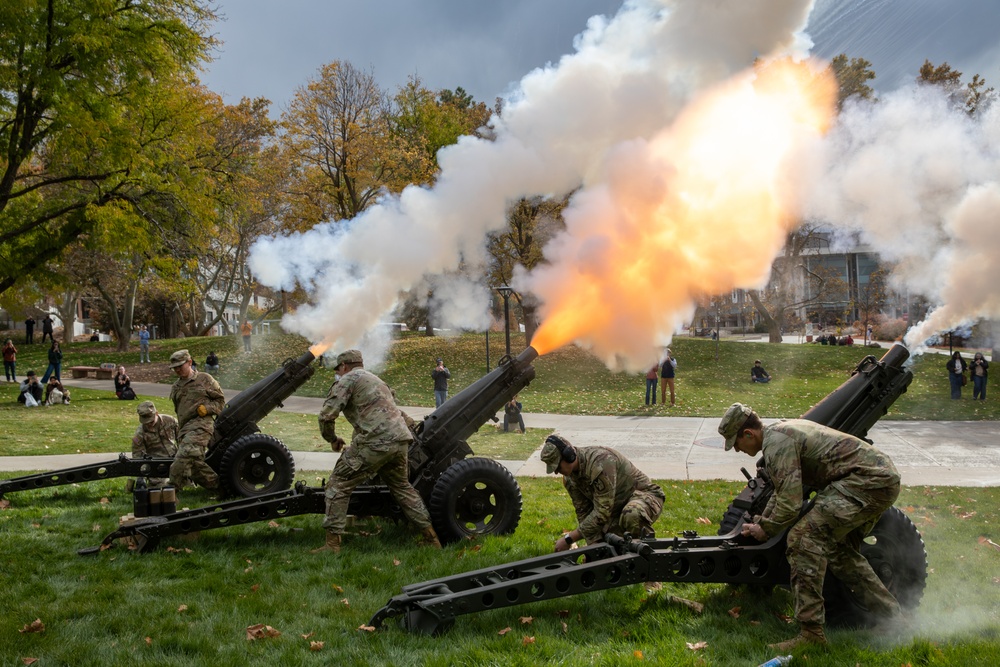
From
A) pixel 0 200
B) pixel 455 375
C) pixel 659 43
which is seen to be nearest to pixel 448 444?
pixel 659 43

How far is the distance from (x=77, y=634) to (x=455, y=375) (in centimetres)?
2303

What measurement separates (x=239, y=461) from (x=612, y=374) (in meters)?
20.0

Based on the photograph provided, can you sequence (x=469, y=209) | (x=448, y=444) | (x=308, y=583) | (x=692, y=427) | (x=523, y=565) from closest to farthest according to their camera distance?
1. (x=523, y=565)
2. (x=308, y=583)
3. (x=448, y=444)
4. (x=469, y=209)
5. (x=692, y=427)

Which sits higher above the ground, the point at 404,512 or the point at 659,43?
the point at 659,43

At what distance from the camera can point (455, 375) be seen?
27.9 metres

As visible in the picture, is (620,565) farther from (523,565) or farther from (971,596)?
(971,596)

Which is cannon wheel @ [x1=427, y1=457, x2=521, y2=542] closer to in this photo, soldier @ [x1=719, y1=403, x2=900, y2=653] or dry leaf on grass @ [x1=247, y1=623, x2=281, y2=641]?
dry leaf on grass @ [x1=247, y1=623, x2=281, y2=641]

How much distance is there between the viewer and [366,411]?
23.4ft

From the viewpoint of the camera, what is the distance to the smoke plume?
30.2 feet

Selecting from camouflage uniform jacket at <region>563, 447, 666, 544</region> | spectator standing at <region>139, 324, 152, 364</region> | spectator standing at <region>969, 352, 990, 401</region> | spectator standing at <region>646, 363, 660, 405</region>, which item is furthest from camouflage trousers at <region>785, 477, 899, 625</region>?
spectator standing at <region>139, 324, 152, 364</region>

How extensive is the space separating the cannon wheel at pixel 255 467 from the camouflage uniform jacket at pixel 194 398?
54 cm

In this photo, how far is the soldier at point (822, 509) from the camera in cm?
479

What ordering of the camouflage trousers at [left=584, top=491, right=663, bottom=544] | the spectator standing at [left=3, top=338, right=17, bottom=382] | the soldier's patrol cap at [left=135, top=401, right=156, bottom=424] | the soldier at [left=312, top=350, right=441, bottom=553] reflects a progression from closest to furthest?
the camouflage trousers at [left=584, top=491, right=663, bottom=544] < the soldier at [left=312, top=350, right=441, bottom=553] < the soldier's patrol cap at [left=135, top=401, right=156, bottom=424] < the spectator standing at [left=3, top=338, right=17, bottom=382]

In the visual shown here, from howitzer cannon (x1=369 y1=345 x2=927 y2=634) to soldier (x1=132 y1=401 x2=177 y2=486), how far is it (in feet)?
19.0
